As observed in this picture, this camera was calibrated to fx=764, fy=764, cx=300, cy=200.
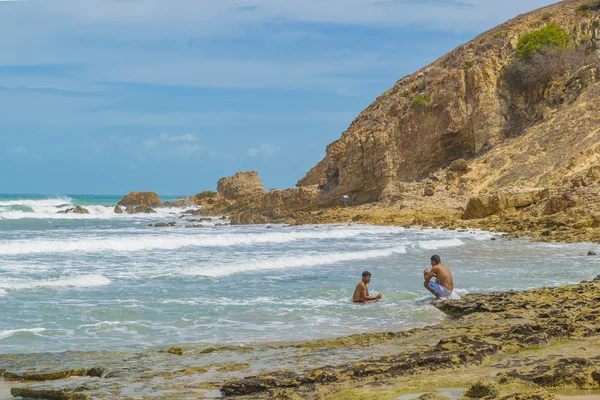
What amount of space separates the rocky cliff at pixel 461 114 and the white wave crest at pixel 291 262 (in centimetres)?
2102

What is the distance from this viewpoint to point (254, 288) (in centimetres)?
1519

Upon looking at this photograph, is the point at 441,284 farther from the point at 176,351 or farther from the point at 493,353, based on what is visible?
the point at 176,351

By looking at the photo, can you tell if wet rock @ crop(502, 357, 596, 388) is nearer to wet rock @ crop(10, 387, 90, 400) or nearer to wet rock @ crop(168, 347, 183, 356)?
wet rock @ crop(10, 387, 90, 400)

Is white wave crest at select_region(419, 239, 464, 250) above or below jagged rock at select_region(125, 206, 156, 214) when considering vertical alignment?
below

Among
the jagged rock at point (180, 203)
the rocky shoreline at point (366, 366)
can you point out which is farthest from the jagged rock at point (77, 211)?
the rocky shoreline at point (366, 366)

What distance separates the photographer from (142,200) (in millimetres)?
68625

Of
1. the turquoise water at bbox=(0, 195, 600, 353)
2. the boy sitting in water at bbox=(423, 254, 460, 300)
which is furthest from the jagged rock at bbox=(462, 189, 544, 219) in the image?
the boy sitting in water at bbox=(423, 254, 460, 300)

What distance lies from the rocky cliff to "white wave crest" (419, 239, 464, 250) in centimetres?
1766

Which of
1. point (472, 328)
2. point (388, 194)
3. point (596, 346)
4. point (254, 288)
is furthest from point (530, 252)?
point (388, 194)

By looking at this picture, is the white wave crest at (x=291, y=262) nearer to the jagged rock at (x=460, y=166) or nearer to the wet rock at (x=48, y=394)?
the wet rock at (x=48, y=394)

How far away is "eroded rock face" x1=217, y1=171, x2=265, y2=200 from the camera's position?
60.1 meters

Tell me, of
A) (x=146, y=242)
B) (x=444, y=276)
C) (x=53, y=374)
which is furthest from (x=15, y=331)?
(x=146, y=242)

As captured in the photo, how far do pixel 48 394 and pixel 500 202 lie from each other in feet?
82.8

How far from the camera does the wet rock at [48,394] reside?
6953mm
